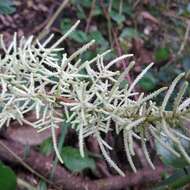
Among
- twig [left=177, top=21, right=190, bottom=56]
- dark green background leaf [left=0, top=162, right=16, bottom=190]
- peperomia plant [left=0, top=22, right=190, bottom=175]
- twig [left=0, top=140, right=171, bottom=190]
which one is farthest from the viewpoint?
twig [left=177, top=21, right=190, bottom=56]

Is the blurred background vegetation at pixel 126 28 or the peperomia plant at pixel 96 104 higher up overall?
the blurred background vegetation at pixel 126 28

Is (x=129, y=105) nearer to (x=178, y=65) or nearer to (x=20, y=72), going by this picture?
(x=20, y=72)

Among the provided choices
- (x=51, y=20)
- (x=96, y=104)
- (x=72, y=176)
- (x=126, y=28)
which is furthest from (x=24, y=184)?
(x=126, y=28)

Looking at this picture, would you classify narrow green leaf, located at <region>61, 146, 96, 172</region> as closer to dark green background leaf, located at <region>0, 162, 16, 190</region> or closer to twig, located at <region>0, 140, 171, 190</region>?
twig, located at <region>0, 140, 171, 190</region>

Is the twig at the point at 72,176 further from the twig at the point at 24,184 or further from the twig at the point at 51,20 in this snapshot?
the twig at the point at 51,20

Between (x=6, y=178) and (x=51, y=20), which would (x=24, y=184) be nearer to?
(x=6, y=178)

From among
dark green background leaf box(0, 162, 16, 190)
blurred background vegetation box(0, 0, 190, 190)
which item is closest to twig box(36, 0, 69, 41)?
blurred background vegetation box(0, 0, 190, 190)

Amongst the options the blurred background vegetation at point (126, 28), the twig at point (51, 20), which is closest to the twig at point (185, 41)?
the blurred background vegetation at point (126, 28)

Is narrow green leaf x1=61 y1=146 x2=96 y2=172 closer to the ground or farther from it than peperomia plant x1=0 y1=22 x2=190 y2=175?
closer to the ground

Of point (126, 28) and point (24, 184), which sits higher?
point (126, 28)

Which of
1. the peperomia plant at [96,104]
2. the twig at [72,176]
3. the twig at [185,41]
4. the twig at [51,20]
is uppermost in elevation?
the twig at [51,20]

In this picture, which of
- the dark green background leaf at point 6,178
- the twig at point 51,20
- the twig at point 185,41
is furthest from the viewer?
the twig at point 185,41

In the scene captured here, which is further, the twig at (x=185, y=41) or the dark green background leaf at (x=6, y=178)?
the twig at (x=185, y=41)

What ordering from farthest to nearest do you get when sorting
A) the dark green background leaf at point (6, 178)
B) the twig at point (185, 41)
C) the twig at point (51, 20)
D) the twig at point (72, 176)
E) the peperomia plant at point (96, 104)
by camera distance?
the twig at point (185, 41) → the twig at point (51, 20) → the twig at point (72, 176) → the dark green background leaf at point (6, 178) → the peperomia plant at point (96, 104)
